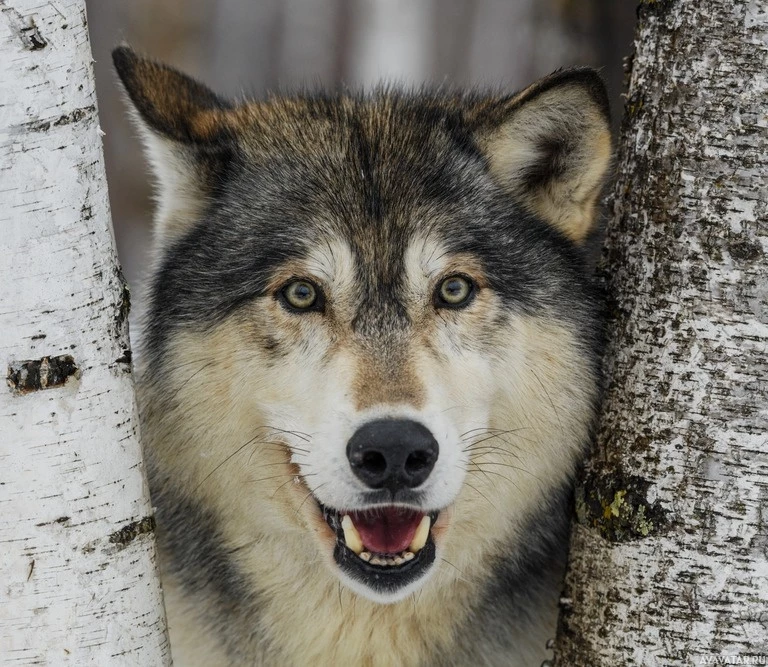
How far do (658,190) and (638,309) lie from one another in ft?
1.04

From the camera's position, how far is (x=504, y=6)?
1009 centimetres

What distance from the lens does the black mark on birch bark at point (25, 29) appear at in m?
1.87

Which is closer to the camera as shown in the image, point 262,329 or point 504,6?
point 262,329

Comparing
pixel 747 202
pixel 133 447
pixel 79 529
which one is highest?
pixel 747 202

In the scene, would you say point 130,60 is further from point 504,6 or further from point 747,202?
point 504,6

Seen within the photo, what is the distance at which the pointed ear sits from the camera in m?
2.69

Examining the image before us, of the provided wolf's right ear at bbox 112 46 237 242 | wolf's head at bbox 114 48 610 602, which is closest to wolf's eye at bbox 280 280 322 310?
wolf's head at bbox 114 48 610 602

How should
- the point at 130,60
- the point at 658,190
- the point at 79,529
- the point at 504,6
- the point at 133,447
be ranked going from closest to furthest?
1. the point at 79,529
2. the point at 133,447
3. the point at 658,190
4. the point at 130,60
5. the point at 504,6

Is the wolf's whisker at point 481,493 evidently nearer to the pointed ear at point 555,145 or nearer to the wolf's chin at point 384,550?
the wolf's chin at point 384,550

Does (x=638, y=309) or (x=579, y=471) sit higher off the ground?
(x=638, y=309)

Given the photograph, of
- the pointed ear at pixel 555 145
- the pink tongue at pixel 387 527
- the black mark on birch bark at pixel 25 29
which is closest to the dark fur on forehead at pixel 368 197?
the pointed ear at pixel 555 145

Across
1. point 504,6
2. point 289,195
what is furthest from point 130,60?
point 504,6

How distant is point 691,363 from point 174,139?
5.51 ft

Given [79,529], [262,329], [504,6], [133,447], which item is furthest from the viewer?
[504,6]
